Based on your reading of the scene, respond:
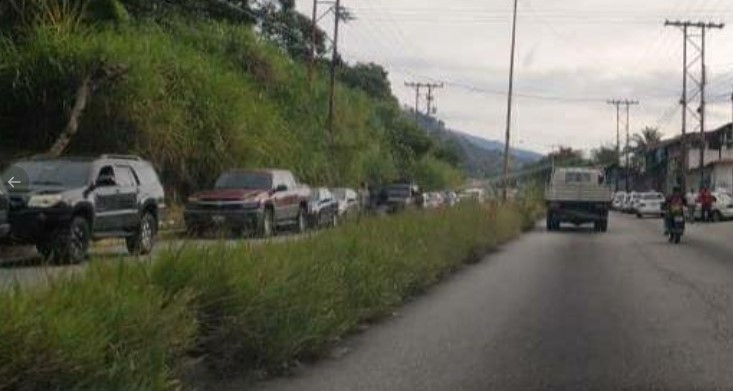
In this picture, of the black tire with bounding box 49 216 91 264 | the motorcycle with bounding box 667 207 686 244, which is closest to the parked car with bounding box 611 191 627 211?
the motorcycle with bounding box 667 207 686 244

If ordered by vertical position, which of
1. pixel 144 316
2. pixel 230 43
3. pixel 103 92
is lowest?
pixel 144 316

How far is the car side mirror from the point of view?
19033 mm

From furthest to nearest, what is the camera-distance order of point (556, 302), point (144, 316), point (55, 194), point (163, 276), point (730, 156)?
point (730, 156)
point (55, 194)
point (556, 302)
point (163, 276)
point (144, 316)

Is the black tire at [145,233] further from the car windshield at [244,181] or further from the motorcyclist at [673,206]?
the motorcyclist at [673,206]

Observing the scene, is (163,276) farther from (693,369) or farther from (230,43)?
(230,43)

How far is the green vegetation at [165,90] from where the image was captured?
28.6 metres

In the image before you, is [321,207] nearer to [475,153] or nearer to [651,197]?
[651,197]

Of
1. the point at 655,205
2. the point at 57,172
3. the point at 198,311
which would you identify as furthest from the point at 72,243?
the point at 655,205

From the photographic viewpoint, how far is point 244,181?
29.9 meters

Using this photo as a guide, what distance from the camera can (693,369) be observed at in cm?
949

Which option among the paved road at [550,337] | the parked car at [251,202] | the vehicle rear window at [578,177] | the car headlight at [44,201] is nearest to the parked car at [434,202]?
the parked car at [251,202]

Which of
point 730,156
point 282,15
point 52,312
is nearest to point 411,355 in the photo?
point 52,312

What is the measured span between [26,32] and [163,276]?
22621 mm

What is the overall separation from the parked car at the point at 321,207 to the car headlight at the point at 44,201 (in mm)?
14915
